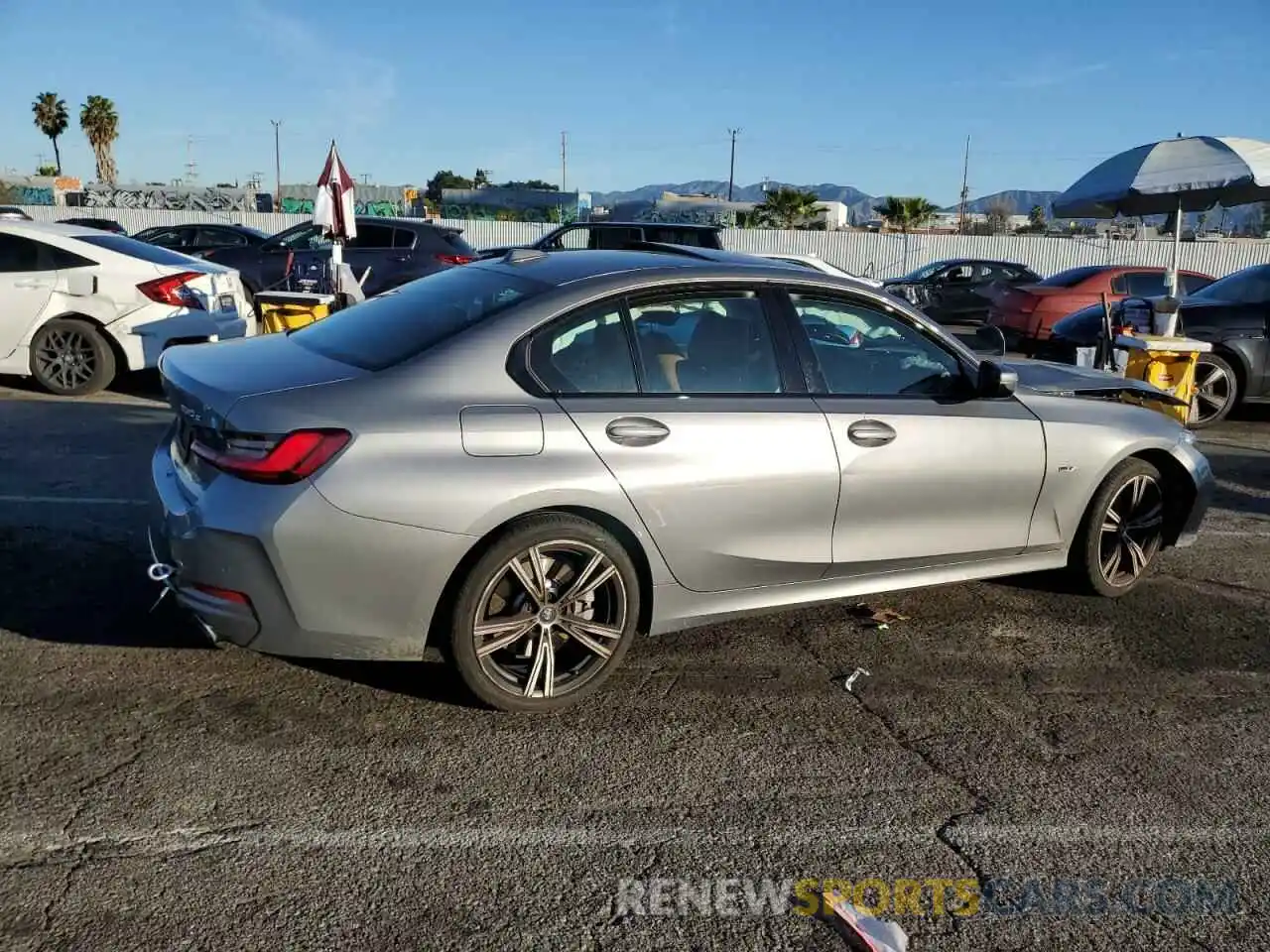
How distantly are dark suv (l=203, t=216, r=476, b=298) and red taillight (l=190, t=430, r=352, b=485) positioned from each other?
453 inches

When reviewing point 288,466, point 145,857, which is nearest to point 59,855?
point 145,857

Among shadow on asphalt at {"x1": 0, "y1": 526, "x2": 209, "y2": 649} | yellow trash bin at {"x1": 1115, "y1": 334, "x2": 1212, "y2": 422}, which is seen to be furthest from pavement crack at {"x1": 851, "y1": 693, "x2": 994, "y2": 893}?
yellow trash bin at {"x1": 1115, "y1": 334, "x2": 1212, "y2": 422}

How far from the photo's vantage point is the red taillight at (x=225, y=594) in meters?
3.51

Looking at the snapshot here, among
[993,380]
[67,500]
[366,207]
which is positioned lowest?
[67,500]

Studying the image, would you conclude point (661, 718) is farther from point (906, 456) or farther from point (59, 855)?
point (59, 855)

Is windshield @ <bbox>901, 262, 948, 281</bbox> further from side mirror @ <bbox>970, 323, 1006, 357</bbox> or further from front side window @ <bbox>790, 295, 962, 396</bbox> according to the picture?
front side window @ <bbox>790, 295, 962, 396</bbox>

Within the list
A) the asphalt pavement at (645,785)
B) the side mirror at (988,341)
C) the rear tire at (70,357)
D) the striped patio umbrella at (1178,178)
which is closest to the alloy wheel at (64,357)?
the rear tire at (70,357)

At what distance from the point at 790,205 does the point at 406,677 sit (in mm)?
42022

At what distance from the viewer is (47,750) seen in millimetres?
3447

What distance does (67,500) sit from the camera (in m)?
6.11

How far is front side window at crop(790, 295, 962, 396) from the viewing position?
4.45m

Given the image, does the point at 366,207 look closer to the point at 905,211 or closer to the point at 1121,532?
the point at 905,211

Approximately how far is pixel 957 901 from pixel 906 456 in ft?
6.28

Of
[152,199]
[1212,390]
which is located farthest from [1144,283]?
[152,199]
